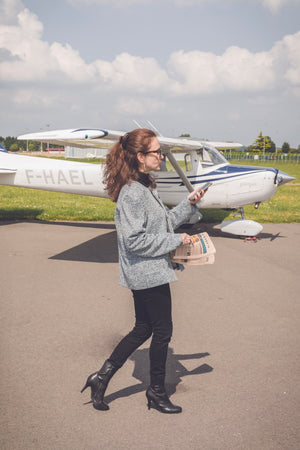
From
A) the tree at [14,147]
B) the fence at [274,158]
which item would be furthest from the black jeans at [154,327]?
the tree at [14,147]

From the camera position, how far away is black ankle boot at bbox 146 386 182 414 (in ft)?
8.96

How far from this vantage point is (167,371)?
3.33 metres

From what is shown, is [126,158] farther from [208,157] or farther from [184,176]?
[208,157]

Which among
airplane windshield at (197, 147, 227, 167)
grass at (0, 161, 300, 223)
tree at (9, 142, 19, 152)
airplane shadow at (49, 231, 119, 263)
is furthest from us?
tree at (9, 142, 19, 152)

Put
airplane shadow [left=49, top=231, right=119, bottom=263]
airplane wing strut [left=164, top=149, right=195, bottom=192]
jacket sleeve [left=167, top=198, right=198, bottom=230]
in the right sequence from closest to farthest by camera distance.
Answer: jacket sleeve [left=167, top=198, right=198, bottom=230] < airplane shadow [left=49, top=231, right=119, bottom=263] < airplane wing strut [left=164, top=149, right=195, bottom=192]

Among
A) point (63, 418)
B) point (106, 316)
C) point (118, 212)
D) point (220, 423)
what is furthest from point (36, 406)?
point (106, 316)

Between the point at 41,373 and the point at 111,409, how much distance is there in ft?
2.36

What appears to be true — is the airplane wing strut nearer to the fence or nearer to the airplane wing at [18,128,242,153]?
the airplane wing at [18,128,242,153]

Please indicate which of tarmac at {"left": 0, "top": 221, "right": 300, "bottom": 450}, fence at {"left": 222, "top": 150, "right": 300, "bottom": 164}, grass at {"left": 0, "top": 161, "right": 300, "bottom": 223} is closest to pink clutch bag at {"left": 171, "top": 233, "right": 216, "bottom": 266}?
tarmac at {"left": 0, "top": 221, "right": 300, "bottom": 450}

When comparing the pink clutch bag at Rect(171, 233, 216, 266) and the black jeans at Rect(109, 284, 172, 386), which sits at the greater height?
the pink clutch bag at Rect(171, 233, 216, 266)

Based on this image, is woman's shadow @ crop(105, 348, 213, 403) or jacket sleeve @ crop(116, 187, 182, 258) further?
woman's shadow @ crop(105, 348, 213, 403)

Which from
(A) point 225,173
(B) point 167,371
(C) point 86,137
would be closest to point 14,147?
(A) point 225,173

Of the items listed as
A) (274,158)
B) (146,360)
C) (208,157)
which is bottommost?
(146,360)

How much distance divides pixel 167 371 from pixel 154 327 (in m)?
0.82
